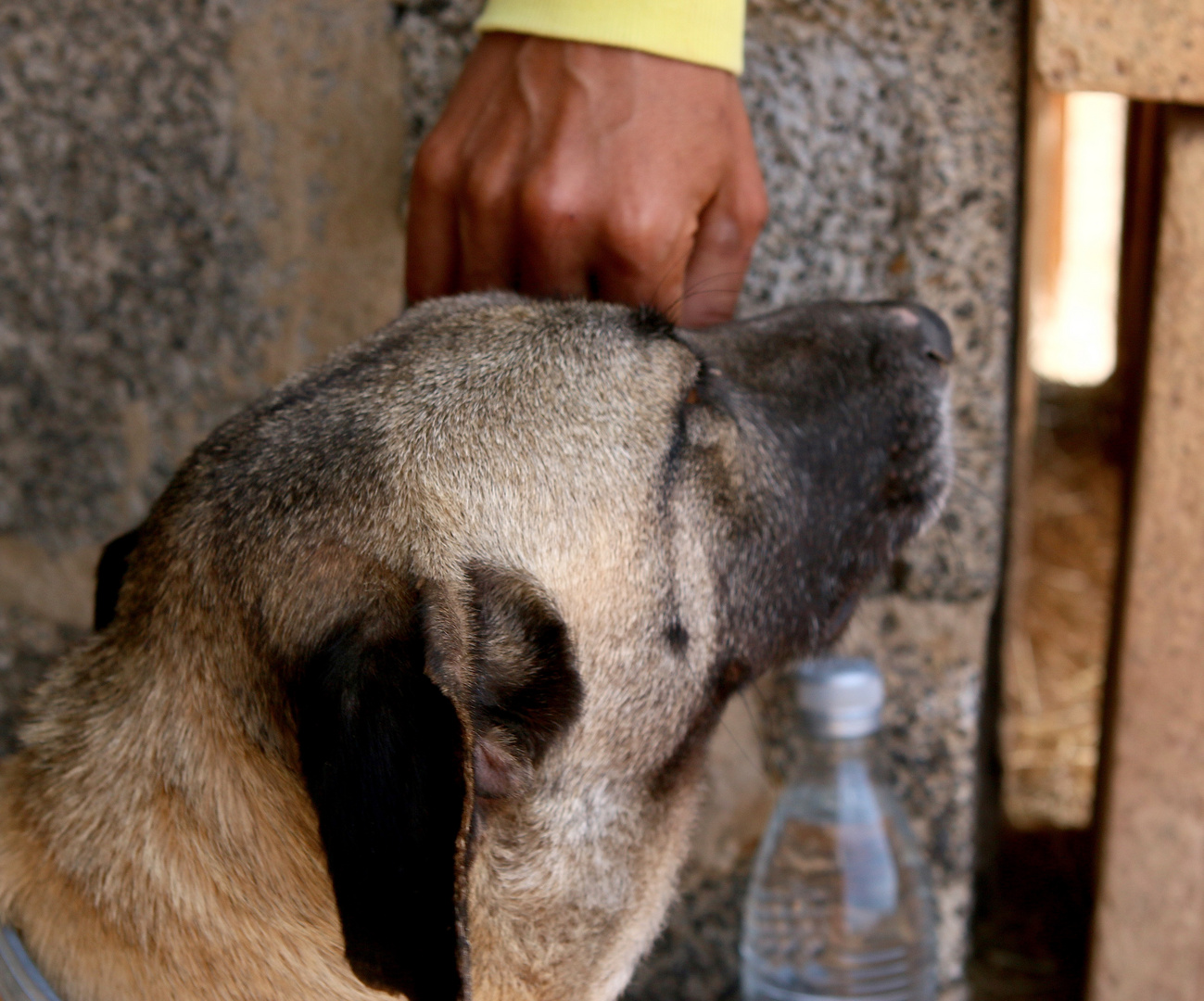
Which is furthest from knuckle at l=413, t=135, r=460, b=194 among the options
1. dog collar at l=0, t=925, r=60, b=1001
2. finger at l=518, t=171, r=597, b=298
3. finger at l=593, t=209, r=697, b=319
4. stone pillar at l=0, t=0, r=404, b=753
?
dog collar at l=0, t=925, r=60, b=1001

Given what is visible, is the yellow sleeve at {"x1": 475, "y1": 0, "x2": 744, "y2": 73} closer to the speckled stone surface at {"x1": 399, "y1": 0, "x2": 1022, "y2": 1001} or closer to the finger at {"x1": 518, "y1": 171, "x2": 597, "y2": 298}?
the finger at {"x1": 518, "y1": 171, "x2": 597, "y2": 298}

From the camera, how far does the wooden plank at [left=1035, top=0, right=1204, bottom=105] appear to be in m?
1.90

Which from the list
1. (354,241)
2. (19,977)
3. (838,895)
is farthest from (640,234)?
(838,895)

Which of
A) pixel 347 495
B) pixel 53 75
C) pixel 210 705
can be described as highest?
pixel 53 75

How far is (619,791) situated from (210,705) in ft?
1.99

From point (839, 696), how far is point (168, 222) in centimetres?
173

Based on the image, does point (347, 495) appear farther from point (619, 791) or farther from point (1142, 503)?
point (1142, 503)

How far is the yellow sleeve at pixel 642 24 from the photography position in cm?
175

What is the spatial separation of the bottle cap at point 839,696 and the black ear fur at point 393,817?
1074 millimetres

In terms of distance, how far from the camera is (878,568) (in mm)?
1908

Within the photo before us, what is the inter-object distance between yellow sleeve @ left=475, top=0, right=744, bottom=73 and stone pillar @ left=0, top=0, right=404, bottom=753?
592 mm

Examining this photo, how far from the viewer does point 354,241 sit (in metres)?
2.39

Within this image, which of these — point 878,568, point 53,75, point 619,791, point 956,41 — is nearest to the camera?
point 619,791

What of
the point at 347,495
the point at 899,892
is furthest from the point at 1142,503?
the point at 347,495
